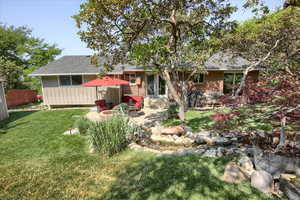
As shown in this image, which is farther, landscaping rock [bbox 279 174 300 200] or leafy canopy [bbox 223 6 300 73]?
leafy canopy [bbox 223 6 300 73]

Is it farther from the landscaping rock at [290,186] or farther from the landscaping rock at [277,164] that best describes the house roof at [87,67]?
the landscaping rock at [290,186]

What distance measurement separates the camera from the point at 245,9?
7.17 metres

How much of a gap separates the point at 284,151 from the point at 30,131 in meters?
9.18

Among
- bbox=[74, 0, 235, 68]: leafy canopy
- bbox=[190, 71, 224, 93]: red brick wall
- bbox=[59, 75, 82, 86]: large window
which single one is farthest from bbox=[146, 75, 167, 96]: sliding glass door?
bbox=[59, 75, 82, 86]: large window

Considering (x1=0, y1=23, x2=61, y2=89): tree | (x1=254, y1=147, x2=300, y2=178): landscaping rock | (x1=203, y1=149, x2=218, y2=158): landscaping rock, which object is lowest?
(x1=203, y1=149, x2=218, y2=158): landscaping rock

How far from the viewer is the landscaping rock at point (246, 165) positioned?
3161 millimetres

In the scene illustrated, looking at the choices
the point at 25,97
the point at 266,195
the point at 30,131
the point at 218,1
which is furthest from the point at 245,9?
the point at 25,97

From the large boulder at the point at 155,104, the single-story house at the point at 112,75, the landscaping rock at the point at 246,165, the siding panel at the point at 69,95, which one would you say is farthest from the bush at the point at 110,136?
the siding panel at the point at 69,95

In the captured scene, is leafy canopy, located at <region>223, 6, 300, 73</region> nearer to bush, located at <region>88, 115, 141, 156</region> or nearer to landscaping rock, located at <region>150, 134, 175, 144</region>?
landscaping rock, located at <region>150, 134, 175, 144</region>

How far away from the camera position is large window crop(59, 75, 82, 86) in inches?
450

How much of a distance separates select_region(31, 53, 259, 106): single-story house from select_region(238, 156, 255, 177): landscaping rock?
8.17m

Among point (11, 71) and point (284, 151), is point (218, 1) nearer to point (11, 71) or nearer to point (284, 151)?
point (284, 151)

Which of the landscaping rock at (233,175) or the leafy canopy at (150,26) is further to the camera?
the leafy canopy at (150,26)

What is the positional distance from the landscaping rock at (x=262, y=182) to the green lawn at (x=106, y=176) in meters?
0.15
